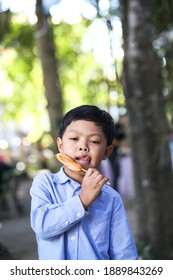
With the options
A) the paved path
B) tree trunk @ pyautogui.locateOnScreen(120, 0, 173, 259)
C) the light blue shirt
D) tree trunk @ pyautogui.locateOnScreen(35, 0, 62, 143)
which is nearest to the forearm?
the light blue shirt

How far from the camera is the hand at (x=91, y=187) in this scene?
130 centimetres

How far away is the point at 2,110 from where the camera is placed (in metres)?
9.20

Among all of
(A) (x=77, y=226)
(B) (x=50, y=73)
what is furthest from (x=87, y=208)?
(B) (x=50, y=73)

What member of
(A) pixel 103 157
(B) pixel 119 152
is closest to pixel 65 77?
(B) pixel 119 152

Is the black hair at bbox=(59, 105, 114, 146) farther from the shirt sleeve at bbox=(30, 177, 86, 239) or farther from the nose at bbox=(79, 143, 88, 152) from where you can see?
the shirt sleeve at bbox=(30, 177, 86, 239)

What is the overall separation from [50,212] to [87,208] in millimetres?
96

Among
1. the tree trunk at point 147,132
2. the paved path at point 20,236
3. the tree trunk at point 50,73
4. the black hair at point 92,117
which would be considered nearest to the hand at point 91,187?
the black hair at point 92,117

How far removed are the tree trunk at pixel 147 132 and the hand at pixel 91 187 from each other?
5.28 feet

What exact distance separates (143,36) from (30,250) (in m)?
1.42

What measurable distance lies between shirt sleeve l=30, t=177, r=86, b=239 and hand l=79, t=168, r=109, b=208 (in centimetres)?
2

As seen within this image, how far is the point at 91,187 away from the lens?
130 cm

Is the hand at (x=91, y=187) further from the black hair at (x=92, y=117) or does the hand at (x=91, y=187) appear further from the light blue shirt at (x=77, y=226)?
the black hair at (x=92, y=117)

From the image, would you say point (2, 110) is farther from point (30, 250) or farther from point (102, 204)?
point (102, 204)

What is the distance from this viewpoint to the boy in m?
1.36
